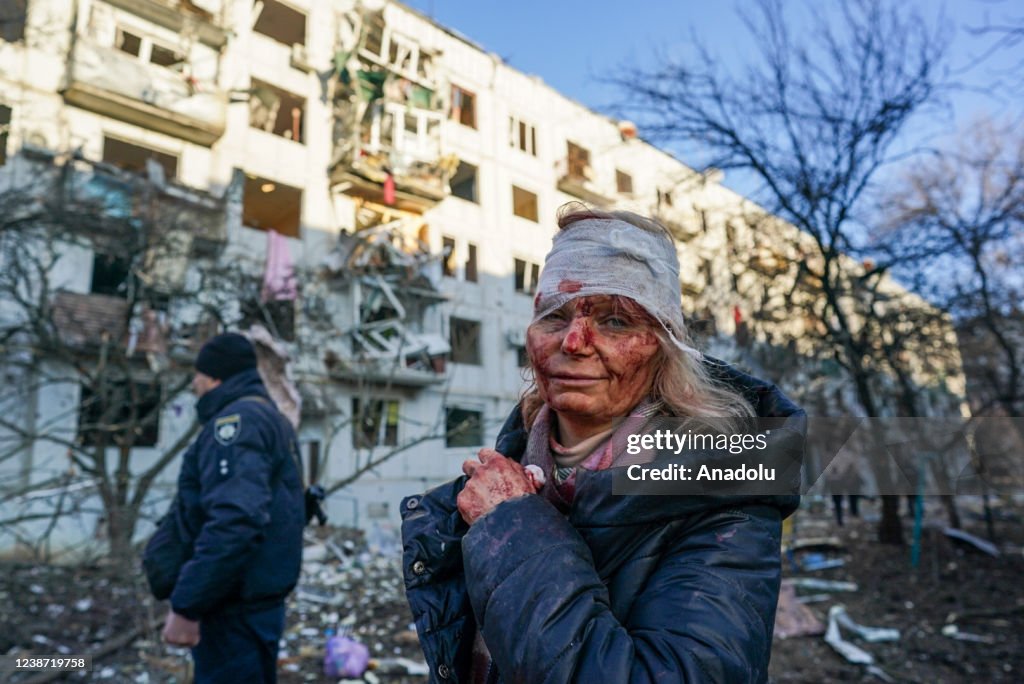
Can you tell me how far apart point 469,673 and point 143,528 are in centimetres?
1290

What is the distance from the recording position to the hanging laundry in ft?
38.5

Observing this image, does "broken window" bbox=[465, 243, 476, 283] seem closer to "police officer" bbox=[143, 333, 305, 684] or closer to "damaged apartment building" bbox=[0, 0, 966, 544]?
"damaged apartment building" bbox=[0, 0, 966, 544]

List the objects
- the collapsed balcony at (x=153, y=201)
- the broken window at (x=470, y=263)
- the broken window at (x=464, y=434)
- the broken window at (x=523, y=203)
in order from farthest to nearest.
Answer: the broken window at (x=523, y=203) < the broken window at (x=470, y=263) < the broken window at (x=464, y=434) < the collapsed balcony at (x=153, y=201)

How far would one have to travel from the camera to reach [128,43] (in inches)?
596

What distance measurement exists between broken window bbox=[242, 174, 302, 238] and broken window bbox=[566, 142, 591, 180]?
8.98m

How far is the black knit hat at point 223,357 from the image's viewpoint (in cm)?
322

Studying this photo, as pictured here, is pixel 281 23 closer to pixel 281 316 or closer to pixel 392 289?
pixel 392 289

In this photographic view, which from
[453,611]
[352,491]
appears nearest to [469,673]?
[453,611]

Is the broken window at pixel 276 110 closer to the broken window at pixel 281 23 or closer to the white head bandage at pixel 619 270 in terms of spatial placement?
the broken window at pixel 281 23

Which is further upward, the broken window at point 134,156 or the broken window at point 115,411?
the broken window at point 134,156

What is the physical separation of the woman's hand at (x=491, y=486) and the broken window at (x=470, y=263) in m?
18.5

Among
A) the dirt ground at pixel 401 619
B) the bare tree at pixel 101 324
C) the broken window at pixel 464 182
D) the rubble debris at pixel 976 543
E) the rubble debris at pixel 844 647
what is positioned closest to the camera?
the dirt ground at pixel 401 619

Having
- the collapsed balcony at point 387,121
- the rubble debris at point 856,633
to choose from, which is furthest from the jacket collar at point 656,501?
the collapsed balcony at point 387,121

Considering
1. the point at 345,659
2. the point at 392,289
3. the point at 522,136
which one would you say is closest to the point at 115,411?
the point at 345,659
